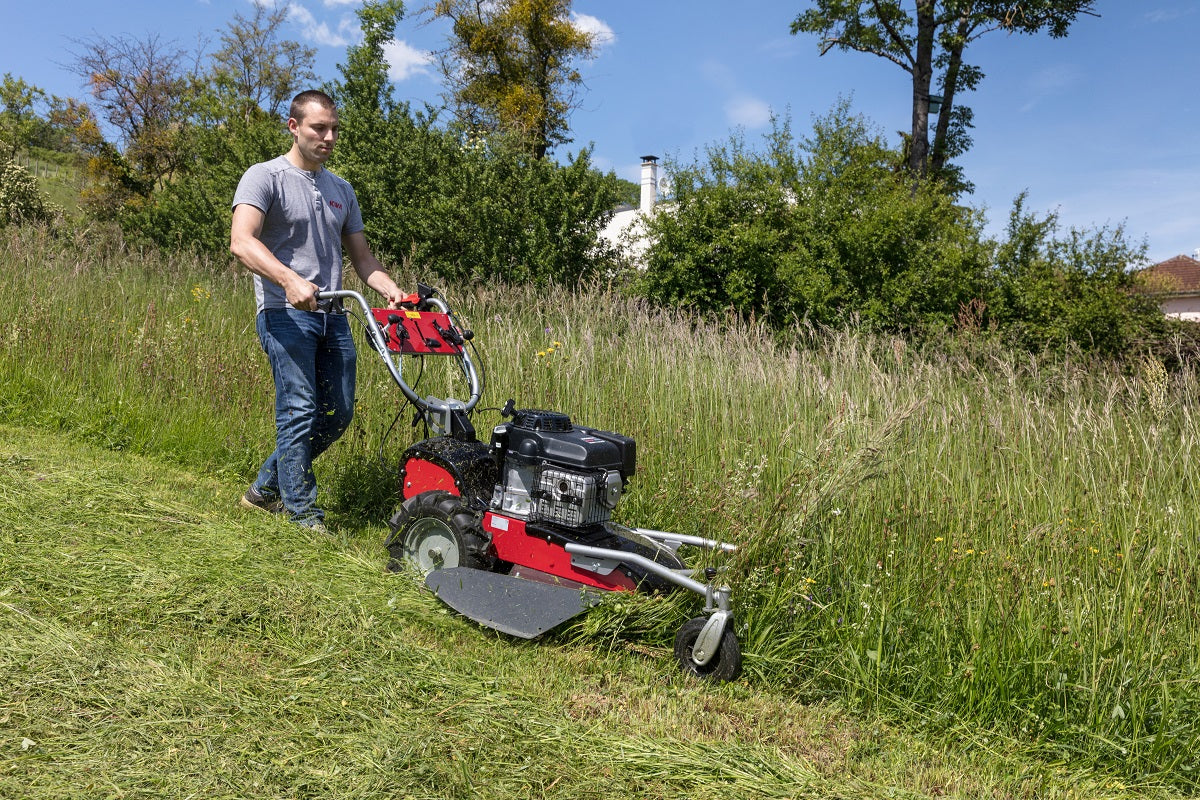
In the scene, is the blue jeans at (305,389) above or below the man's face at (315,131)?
below

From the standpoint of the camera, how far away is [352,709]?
247cm

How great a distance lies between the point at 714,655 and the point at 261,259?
7.62ft

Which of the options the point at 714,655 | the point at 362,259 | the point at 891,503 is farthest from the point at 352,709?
the point at 362,259

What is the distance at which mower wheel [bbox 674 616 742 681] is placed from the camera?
2.81 m

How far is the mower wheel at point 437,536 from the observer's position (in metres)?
3.36

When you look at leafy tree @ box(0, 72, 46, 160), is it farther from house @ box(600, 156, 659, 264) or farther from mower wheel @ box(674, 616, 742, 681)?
mower wheel @ box(674, 616, 742, 681)

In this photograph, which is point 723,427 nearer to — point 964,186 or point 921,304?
point 921,304

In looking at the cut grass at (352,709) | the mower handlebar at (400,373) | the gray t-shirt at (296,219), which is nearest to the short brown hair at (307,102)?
the gray t-shirt at (296,219)

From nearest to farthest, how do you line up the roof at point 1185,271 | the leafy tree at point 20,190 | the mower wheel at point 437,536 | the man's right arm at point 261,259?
the mower wheel at point 437,536, the man's right arm at point 261,259, the leafy tree at point 20,190, the roof at point 1185,271

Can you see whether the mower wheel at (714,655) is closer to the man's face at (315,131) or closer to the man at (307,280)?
the man at (307,280)

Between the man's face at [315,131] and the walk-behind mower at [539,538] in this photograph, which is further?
the man's face at [315,131]

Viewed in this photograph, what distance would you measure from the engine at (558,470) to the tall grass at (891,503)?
0.39 metres

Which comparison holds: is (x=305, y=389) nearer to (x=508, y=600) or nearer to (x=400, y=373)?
(x=400, y=373)

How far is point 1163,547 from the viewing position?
10.1 feet
